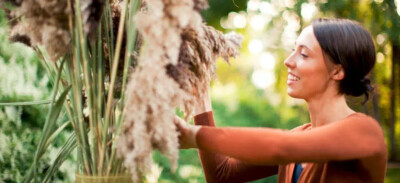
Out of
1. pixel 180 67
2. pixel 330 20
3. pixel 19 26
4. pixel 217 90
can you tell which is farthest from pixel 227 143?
pixel 217 90

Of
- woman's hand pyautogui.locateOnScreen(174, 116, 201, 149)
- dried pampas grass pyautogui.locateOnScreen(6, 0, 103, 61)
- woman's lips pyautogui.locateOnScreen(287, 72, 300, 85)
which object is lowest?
woman's hand pyautogui.locateOnScreen(174, 116, 201, 149)

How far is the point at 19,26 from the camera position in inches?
40.6

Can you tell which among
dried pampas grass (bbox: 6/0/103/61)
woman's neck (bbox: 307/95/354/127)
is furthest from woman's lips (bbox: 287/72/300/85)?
dried pampas grass (bbox: 6/0/103/61)

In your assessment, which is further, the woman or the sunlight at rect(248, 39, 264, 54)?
the sunlight at rect(248, 39, 264, 54)

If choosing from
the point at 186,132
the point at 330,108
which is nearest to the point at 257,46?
the point at 330,108

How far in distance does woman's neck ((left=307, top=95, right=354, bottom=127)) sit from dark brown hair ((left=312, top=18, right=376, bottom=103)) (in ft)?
0.14

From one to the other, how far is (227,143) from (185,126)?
0.10 meters

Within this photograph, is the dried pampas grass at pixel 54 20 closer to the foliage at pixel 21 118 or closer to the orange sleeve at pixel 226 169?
the orange sleeve at pixel 226 169

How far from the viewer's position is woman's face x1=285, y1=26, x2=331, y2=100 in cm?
145

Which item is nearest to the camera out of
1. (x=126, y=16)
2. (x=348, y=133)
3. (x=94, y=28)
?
(x=94, y=28)

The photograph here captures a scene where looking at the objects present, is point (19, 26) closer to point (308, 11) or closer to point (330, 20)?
point (330, 20)

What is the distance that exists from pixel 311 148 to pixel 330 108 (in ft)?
1.42

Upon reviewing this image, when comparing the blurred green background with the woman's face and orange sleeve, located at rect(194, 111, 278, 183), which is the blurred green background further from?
orange sleeve, located at rect(194, 111, 278, 183)

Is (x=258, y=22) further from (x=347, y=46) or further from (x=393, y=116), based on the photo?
(x=347, y=46)
